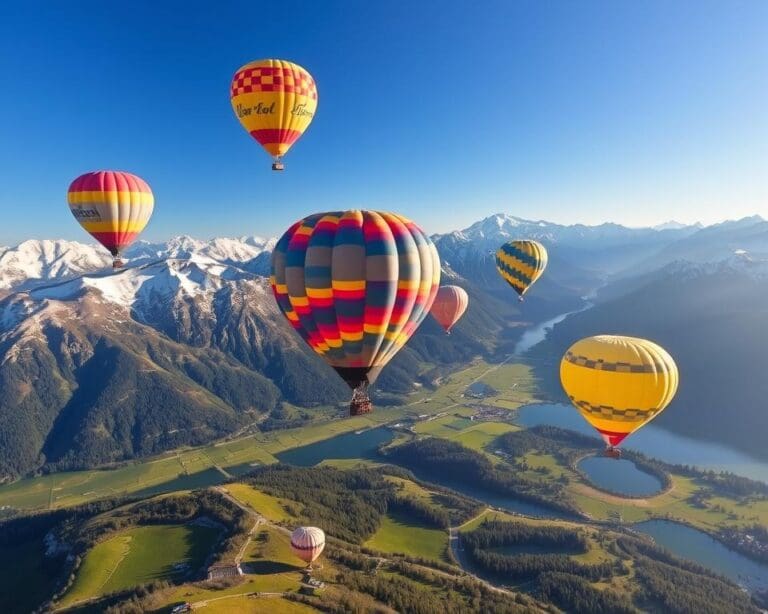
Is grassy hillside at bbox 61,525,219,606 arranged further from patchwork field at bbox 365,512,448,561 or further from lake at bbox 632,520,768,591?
Result: lake at bbox 632,520,768,591

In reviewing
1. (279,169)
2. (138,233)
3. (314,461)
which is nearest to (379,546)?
(314,461)

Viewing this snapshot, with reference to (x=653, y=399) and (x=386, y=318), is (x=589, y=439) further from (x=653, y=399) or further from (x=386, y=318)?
(x=386, y=318)

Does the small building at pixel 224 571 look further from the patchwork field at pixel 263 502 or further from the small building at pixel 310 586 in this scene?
the patchwork field at pixel 263 502

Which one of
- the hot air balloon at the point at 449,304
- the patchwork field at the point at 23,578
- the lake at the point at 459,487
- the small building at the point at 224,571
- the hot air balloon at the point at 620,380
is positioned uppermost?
the hot air balloon at the point at 449,304

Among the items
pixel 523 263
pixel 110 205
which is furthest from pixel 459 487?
pixel 110 205

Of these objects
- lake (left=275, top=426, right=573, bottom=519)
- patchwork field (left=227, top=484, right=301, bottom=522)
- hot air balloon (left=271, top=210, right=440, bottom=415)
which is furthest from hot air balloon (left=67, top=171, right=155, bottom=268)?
lake (left=275, top=426, right=573, bottom=519)

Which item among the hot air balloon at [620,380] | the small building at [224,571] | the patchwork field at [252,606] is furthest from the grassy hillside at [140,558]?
the hot air balloon at [620,380]
